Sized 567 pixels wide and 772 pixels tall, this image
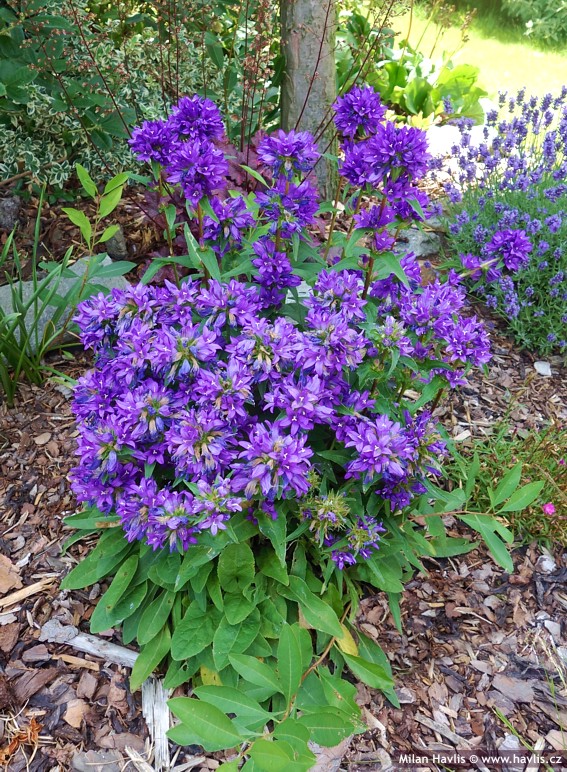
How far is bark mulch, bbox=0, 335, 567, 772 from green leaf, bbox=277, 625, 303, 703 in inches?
22.2

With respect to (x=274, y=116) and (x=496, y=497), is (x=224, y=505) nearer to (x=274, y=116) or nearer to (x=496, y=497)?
(x=496, y=497)

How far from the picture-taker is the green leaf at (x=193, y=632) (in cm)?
195

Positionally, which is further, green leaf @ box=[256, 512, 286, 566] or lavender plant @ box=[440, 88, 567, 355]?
lavender plant @ box=[440, 88, 567, 355]

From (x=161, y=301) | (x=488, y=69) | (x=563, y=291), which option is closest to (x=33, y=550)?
(x=161, y=301)

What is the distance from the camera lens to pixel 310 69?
385 centimetres

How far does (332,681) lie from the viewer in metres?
1.86

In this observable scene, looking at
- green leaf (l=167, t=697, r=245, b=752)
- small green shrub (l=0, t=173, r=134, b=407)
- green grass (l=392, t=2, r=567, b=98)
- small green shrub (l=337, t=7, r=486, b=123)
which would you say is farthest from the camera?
green grass (l=392, t=2, r=567, b=98)

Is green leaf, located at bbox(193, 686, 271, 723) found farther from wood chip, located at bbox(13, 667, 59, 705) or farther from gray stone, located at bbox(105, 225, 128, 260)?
gray stone, located at bbox(105, 225, 128, 260)

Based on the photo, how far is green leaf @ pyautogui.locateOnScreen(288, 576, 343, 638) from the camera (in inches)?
77.5

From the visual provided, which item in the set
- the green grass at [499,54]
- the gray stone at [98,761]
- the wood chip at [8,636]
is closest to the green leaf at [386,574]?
the gray stone at [98,761]

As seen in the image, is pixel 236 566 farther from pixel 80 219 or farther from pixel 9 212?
pixel 9 212

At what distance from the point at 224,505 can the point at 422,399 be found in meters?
0.67

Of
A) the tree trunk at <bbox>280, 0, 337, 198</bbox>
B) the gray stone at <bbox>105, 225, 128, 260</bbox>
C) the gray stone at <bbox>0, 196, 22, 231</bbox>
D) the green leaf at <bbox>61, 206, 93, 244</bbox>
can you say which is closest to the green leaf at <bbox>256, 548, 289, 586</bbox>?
the green leaf at <bbox>61, 206, 93, 244</bbox>

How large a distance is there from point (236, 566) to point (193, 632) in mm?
264
